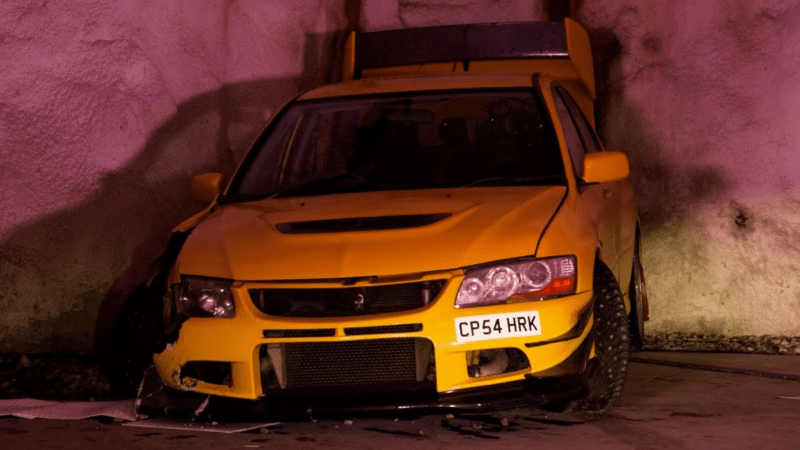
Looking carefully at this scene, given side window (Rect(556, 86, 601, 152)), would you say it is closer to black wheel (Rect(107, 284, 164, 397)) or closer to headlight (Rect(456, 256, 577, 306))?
headlight (Rect(456, 256, 577, 306))

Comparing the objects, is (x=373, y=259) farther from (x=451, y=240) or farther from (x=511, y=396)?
(x=511, y=396)

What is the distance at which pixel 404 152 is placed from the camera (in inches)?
322

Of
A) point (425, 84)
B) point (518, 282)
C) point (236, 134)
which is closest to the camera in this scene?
point (518, 282)

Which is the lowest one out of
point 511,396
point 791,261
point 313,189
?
point 791,261

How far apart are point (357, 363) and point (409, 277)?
41 centimetres

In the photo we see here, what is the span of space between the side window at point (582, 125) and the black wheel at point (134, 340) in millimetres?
2507

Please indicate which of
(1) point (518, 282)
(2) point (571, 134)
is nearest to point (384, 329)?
(1) point (518, 282)

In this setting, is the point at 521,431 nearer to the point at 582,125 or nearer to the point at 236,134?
the point at 582,125

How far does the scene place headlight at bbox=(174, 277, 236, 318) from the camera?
6.90 m

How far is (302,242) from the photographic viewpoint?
6.95m

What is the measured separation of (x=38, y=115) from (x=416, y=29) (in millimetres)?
2510

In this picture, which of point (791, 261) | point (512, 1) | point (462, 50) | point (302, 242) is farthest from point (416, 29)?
point (302, 242)

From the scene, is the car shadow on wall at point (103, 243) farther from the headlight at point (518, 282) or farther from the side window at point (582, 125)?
the headlight at point (518, 282)

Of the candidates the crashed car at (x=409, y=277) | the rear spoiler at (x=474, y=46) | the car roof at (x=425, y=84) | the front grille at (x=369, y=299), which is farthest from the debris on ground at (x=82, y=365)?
the front grille at (x=369, y=299)
